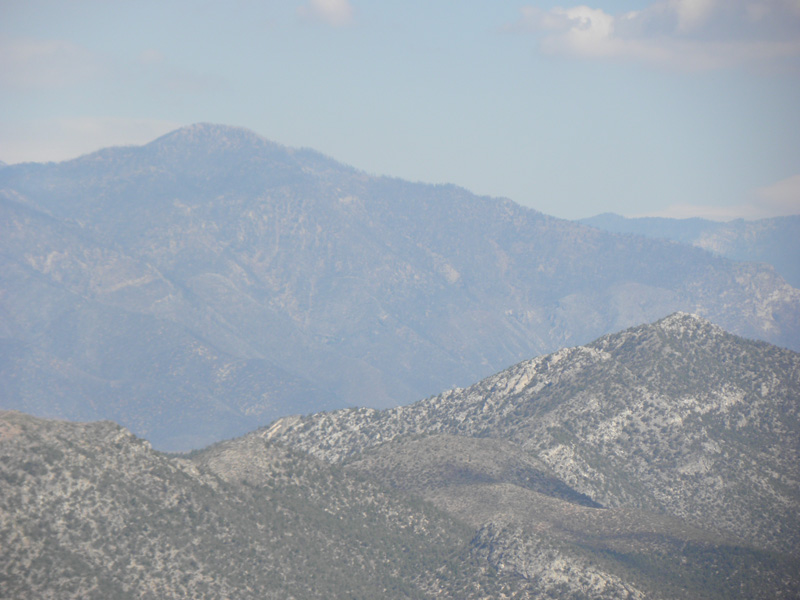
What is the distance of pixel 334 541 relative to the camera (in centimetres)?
16375

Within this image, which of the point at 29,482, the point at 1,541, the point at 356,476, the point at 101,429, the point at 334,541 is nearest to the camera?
the point at 1,541

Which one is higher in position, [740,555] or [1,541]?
[740,555]

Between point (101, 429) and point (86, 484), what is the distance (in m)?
13.1

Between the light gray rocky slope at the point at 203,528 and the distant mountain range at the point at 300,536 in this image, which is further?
the distant mountain range at the point at 300,536

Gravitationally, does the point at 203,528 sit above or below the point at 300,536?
above

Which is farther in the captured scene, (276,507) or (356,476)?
(356,476)

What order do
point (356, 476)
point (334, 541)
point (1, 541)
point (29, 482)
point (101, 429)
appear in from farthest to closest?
point (356, 476) → point (334, 541) → point (101, 429) → point (29, 482) → point (1, 541)

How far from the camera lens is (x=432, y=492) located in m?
194

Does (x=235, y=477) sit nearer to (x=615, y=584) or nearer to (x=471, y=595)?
(x=471, y=595)

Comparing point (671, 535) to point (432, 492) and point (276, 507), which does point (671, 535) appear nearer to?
point (432, 492)

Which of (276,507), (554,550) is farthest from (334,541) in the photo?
(554,550)

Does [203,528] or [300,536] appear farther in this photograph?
[300,536]

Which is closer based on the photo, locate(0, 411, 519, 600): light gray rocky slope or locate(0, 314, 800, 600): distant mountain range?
locate(0, 411, 519, 600): light gray rocky slope

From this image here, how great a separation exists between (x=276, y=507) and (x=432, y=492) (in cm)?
3849
